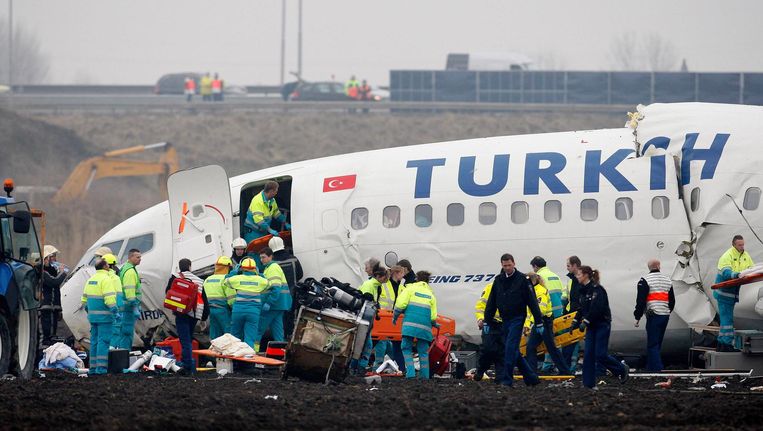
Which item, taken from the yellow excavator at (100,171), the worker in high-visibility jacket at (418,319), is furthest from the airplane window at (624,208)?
the yellow excavator at (100,171)

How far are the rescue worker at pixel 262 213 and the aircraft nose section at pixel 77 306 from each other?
2927 mm

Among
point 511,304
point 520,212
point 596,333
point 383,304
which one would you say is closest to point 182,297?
point 383,304

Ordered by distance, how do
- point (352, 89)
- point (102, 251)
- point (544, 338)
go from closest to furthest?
point (544, 338), point (102, 251), point (352, 89)

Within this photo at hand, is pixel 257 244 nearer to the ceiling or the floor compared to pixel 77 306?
nearer to the ceiling

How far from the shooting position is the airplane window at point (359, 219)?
2109 centimetres

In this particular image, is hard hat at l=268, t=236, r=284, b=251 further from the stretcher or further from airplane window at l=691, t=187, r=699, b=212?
airplane window at l=691, t=187, r=699, b=212

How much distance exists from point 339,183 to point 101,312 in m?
4.71

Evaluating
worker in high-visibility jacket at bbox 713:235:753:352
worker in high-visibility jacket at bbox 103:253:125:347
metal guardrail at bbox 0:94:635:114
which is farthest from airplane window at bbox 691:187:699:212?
metal guardrail at bbox 0:94:635:114

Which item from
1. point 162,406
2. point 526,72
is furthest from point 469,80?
point 162,406

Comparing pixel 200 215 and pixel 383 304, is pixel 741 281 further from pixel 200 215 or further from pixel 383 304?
pixel 200 215

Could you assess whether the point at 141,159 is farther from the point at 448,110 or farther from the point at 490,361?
the point at 490,361

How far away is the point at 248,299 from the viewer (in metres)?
19.7

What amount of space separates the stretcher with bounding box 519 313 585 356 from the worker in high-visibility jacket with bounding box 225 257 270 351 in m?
4.21

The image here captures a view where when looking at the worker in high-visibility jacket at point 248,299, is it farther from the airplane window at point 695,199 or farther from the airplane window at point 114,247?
the airplane window at point 695,199
